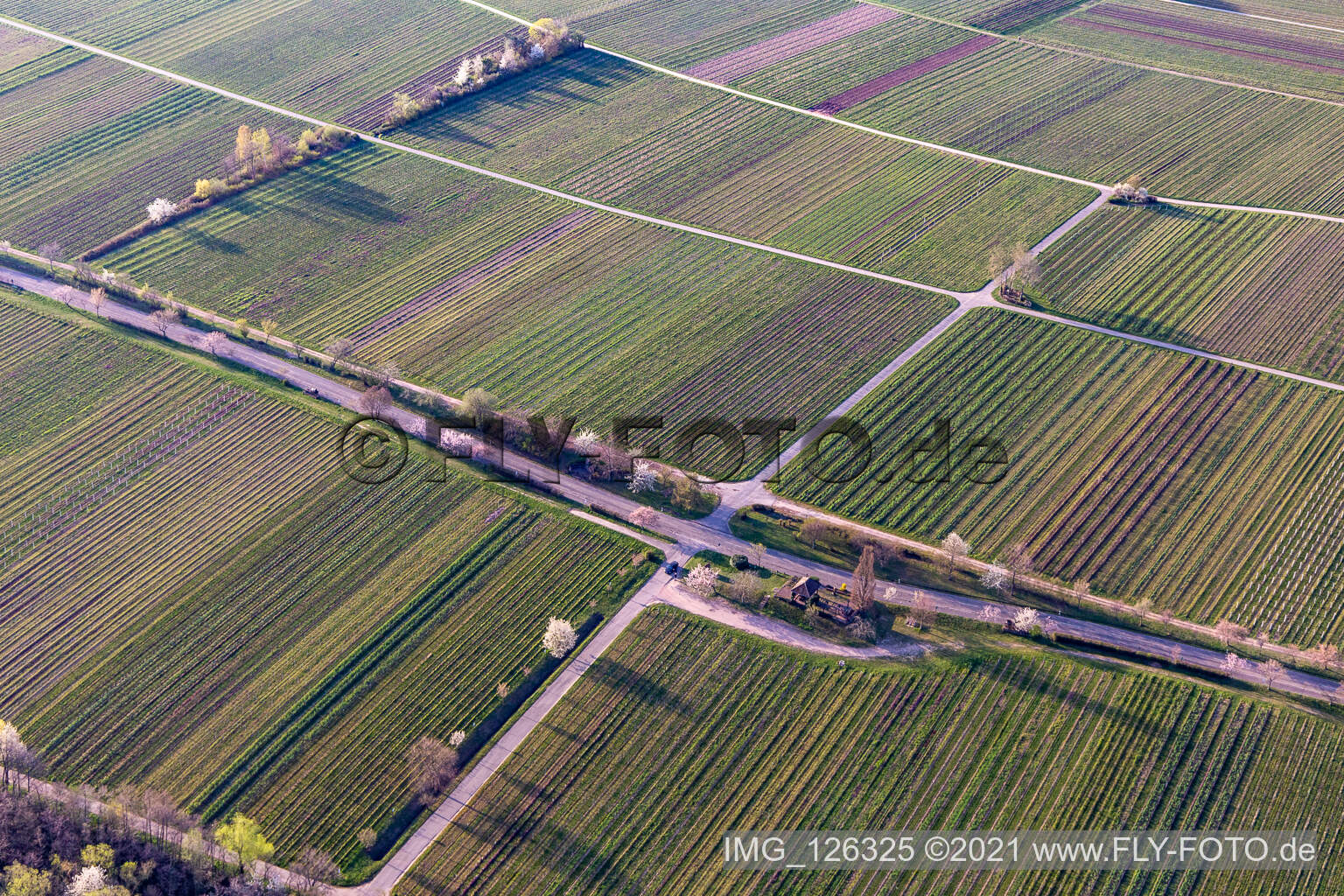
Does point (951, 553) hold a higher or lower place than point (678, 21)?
lower

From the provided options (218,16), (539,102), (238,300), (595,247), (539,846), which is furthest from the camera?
(218,16)

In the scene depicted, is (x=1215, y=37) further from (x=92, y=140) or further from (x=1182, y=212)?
(x=92, y=140)

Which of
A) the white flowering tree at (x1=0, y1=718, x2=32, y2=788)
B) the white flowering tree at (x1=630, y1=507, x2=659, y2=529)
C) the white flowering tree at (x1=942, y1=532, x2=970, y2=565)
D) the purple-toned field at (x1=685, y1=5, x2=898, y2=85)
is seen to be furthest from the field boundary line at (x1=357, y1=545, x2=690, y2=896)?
the purple-toned field at (x1=685, y1=5, x2=898, y2=85)

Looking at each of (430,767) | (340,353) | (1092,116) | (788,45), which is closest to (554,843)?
(430,767)

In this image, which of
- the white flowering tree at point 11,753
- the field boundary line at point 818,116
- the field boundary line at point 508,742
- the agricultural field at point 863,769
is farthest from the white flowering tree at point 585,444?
the field boundary line at point 818,116

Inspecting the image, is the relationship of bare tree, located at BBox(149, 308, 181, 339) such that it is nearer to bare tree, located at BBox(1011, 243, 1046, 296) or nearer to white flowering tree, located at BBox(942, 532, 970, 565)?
white flowering tree, located at BBox(942, 532, 970, 565)

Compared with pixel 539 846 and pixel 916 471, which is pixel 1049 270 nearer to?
pixel 916 471

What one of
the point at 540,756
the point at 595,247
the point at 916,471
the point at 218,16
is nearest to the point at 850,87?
the point at 595,247
